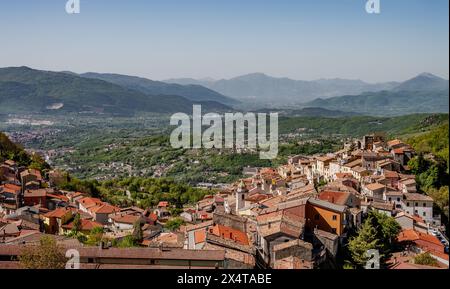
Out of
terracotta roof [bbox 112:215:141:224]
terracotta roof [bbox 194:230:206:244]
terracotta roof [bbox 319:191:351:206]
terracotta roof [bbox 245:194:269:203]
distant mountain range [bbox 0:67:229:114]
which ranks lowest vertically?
terracotta roof [bbox 112:215:141:224]

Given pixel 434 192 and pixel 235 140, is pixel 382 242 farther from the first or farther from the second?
pixel 235 140

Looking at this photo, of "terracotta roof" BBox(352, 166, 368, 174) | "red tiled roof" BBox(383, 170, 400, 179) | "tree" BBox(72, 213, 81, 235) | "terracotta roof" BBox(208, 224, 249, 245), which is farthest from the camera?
"terracotta roof" BBox(352, 166, 368, 174)

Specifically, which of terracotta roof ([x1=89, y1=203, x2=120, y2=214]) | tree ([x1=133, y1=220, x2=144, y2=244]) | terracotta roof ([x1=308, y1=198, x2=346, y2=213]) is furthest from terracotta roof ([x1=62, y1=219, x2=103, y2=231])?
terracotta roof ([x1=308, y1=198, x2=346, y2=213])

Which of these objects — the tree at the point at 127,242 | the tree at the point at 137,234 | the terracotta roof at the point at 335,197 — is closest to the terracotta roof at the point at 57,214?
the tree at the point at 137,234

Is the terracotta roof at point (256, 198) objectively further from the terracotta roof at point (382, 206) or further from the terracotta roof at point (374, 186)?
the terracotta roof at point (374, 186)

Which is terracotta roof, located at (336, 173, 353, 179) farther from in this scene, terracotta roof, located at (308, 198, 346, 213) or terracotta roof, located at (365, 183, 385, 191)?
terracotta roof, located at (308, 198, 346, 213)
